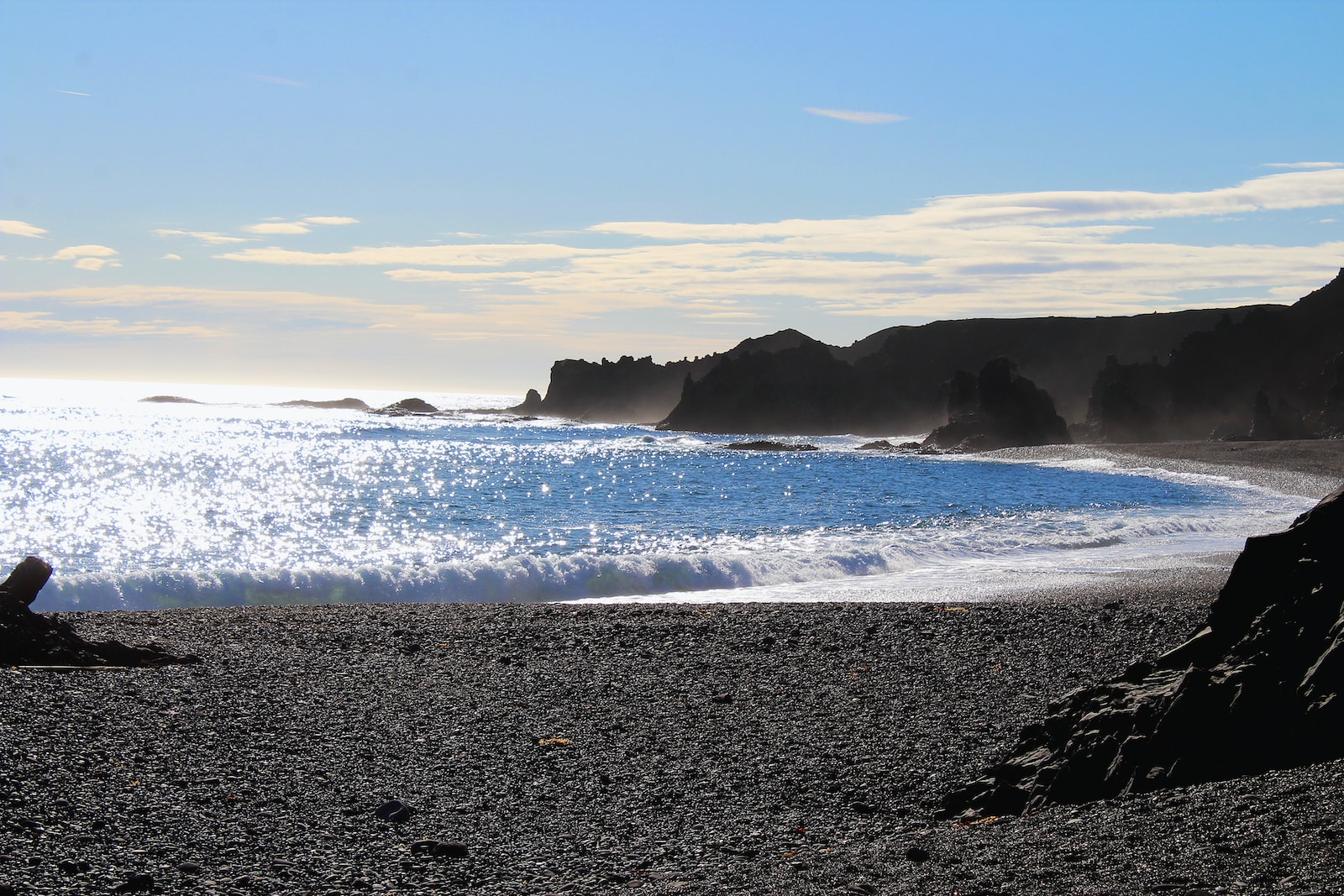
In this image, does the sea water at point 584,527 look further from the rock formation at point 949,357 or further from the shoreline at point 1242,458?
the rock formation at point 949,357

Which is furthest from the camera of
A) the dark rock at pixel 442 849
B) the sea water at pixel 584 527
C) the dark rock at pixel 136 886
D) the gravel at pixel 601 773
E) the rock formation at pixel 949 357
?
the rock formation at pixel 949 357

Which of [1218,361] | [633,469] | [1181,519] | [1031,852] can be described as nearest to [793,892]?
[1031,852]

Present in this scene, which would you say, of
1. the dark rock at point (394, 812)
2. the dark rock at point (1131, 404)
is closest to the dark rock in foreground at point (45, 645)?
the dark rock at point (394, 812)

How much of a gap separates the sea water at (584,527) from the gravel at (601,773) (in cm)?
566

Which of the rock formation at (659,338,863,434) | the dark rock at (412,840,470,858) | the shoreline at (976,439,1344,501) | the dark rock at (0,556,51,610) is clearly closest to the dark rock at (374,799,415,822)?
the dark rock at (412,840,470,858)

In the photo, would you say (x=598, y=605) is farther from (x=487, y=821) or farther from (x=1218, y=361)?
(x=1218, y=361)

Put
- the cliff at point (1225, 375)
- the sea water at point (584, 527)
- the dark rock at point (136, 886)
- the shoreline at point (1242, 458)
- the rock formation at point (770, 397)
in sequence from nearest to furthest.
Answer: the dark rock at point (136, 886) < the sea water at point (584, 527) < the shoreline at point (1242, 458) < the cliff at point (1225, 375) < the rock formation at point (770, 397)

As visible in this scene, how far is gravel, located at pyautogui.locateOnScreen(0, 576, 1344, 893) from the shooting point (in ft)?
16.9

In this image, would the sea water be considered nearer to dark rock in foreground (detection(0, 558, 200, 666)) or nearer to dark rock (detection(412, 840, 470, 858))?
dark rock in foreground (detection(0, 558, 200, 666))

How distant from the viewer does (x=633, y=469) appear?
62750mm

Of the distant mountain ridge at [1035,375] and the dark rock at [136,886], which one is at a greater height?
the distant mountain ridge at [1035,375]

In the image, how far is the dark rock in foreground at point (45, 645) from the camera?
1020cm

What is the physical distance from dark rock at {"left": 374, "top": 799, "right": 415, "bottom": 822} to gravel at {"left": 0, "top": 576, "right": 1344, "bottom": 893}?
0.02 meters

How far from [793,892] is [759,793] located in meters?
2.12
